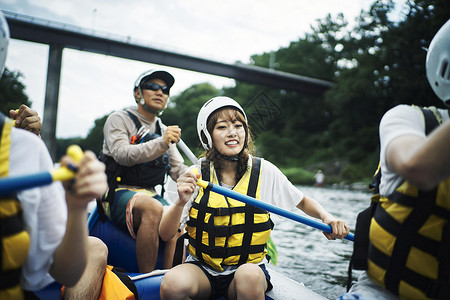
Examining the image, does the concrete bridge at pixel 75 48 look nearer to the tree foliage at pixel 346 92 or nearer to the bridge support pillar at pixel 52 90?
the bridge support pillar at pixel 52 90

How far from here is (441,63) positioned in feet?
3.97

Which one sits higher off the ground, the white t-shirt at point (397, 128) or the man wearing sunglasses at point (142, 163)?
the white t-shirt at point (397, 128)

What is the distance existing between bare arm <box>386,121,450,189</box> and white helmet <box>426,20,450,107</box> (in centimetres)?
28

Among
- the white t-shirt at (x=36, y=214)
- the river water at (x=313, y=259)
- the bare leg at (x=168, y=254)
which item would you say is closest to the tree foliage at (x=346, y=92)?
the river water at (x=313, y=259)

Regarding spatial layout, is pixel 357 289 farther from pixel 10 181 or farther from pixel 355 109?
pixel 355 109

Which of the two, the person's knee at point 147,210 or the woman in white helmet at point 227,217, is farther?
the person's knee at point 147,210

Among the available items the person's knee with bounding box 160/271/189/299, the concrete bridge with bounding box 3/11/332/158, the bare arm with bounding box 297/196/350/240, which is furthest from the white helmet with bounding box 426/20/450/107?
the concrete bridge with bounding box 3/11/332/158

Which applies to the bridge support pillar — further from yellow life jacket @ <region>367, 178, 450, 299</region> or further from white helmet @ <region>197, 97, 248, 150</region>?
yellow life jacket @ <region>367, 178, 450, 299</region>

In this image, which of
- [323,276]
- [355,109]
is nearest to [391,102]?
[355,109]

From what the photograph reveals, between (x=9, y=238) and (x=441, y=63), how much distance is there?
1.46 meters

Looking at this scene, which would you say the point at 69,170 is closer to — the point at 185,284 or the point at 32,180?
the point at 32,180

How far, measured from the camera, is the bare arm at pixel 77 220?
37.8 inches

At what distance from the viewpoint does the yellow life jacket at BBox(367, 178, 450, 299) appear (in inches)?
45.2

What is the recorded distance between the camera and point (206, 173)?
204cm
